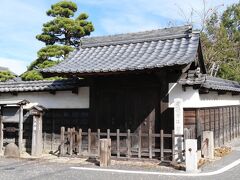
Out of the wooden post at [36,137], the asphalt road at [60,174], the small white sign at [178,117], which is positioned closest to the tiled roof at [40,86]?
the wooden post at [36,137]

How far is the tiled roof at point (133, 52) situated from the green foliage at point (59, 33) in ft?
26.6

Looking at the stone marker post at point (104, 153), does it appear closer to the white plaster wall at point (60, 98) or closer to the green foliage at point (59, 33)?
the white plaster wall at point (60, 98)

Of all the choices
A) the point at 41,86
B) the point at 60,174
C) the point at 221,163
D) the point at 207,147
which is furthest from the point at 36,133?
the point at 221,163

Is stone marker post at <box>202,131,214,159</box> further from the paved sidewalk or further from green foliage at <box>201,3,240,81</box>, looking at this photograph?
green foliage at <box>201,3,240,81</box>

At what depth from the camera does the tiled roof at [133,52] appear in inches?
420

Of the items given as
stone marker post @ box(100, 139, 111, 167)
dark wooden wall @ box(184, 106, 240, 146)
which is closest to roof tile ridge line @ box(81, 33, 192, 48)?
dark wooden wall @ box(184, 106, 240, 146)

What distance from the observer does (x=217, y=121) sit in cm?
1445

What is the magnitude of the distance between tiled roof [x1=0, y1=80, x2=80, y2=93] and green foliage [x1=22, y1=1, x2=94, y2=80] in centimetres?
657

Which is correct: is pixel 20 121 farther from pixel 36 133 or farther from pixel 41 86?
pixel 41 86

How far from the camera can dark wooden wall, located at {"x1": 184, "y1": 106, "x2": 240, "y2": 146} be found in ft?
36.5

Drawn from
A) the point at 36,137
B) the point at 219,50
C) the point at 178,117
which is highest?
the point at 219,50

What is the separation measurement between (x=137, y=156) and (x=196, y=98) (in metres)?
2.82

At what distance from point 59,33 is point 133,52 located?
12464 millimetres

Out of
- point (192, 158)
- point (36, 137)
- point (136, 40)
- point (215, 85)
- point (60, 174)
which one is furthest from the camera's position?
point (136, 40)
